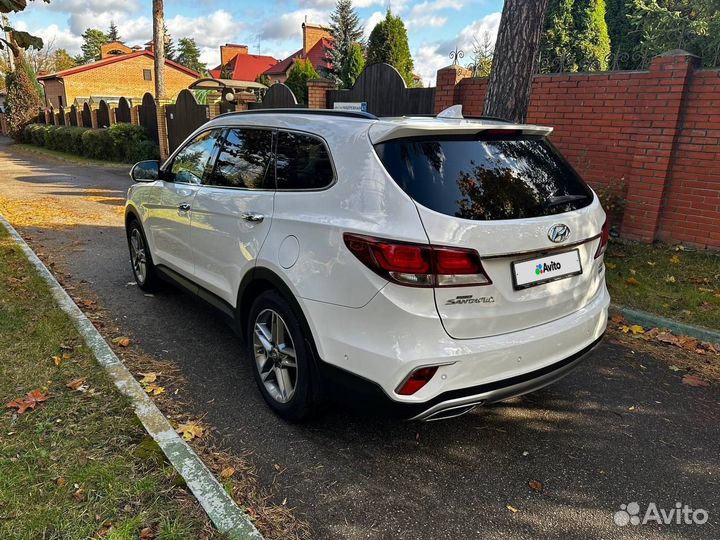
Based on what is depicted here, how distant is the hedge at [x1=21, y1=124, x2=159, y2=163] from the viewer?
19.0 m

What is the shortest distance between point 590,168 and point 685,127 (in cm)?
112

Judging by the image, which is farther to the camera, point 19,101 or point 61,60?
point 61,60

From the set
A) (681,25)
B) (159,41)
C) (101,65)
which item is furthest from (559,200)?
(101,65)

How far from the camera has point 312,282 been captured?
2.62 metres

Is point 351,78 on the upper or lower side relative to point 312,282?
upper

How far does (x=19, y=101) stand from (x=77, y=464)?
125 ft

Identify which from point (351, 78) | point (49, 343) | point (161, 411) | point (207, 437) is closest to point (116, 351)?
point (49, 343)

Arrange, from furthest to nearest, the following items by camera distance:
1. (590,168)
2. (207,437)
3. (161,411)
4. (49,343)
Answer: (590,168) → (49,343) → (161,411) → (207,437)

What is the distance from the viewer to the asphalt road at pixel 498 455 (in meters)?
2.40

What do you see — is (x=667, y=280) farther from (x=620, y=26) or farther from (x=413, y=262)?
(x=620, y=26)

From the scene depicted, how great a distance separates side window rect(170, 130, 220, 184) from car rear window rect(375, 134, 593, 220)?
1938mm

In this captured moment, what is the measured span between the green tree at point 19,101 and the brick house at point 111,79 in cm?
684

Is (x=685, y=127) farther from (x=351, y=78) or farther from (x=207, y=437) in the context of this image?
(x=351, y=78)

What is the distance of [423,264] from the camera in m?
2.27
